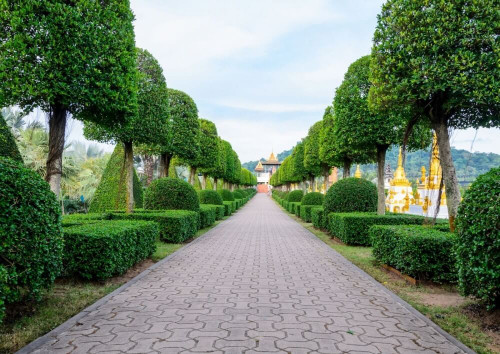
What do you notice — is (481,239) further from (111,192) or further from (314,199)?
(314,199)

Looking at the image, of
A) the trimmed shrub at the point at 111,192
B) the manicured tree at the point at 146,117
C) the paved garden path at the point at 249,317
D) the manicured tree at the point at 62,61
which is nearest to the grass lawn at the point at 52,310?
the paved garden path at the point at 249,317

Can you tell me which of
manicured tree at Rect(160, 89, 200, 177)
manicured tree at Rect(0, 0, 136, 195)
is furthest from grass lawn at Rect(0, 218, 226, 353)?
manicured tree at Rect(160, 89, 200, 177)

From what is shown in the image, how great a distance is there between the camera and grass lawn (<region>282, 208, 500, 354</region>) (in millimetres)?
3776

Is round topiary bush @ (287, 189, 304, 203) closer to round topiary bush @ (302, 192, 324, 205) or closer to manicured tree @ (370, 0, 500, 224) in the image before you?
round topiary bush @ (302, 192, 324, 205)

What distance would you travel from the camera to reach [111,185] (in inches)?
604

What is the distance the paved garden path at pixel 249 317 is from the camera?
3494 mm

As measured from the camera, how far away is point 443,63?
6367 millimetres

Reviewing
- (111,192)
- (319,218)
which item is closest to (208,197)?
(111,192)

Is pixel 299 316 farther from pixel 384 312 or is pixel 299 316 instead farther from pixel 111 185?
pixel 111 185

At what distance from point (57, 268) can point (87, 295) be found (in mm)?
935

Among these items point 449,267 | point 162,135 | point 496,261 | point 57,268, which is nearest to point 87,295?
point 57,268

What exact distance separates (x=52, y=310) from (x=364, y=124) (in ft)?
32.0

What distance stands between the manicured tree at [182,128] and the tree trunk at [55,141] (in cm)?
974

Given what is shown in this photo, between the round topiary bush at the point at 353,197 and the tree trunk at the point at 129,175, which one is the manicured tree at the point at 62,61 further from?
the round topiary bush at the point at 353,197
